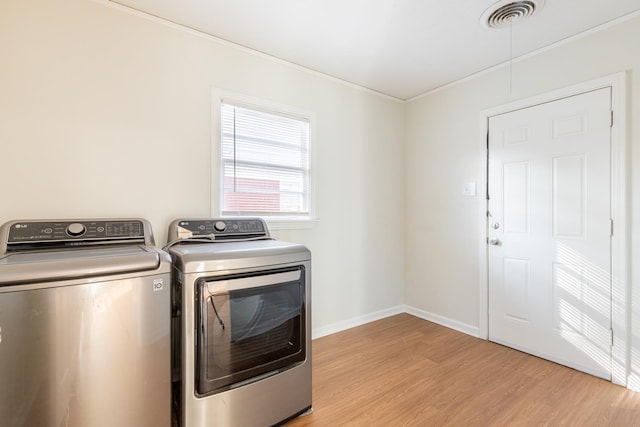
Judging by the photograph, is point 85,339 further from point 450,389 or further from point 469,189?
point 469,189

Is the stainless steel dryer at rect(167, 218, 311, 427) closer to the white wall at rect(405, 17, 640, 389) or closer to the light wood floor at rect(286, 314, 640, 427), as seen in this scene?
the light wood floor at rect(286, 314, 640, 427)

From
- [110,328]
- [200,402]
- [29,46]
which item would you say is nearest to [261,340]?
[200,402]

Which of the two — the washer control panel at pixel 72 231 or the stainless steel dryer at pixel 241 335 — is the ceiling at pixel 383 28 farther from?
the stainless steel dryer at pixel 241 335

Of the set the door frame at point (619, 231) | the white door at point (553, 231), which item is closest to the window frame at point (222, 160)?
the white door at point (553, 231)

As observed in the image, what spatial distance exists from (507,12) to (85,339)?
2.98m

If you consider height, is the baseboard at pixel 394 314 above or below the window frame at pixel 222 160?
below

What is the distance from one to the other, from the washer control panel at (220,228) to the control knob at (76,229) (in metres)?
0.48

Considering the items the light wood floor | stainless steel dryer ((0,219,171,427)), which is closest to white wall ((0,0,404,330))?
stainless steel dryer ((0,219,171,427))

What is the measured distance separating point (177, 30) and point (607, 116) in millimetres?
3159

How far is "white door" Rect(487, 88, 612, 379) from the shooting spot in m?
2.12

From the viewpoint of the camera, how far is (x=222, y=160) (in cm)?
235

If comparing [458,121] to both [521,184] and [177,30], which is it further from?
[177,30]

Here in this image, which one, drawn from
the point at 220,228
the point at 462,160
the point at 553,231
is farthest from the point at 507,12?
the point at 220,228

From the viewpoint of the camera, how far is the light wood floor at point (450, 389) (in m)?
1.69
